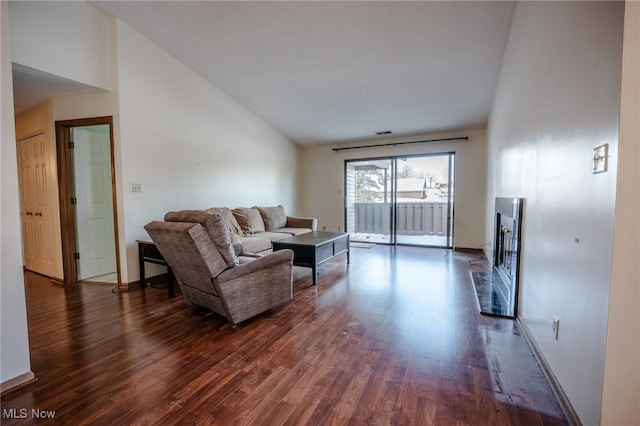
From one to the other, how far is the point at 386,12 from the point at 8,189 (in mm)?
3311

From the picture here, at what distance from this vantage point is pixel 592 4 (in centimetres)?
126

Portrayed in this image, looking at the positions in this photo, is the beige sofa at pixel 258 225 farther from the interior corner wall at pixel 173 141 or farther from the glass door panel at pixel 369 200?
the glass door panel at pixel 369 200

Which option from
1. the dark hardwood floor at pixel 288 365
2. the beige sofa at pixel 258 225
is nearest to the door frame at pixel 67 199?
the dark hardwood floor at pixel 288 365

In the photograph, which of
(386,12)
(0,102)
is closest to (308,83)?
(386,12)

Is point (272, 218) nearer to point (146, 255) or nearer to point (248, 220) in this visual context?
point (248, 220)

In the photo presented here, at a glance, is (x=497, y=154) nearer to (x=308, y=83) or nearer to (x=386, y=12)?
(x=386, y=12)

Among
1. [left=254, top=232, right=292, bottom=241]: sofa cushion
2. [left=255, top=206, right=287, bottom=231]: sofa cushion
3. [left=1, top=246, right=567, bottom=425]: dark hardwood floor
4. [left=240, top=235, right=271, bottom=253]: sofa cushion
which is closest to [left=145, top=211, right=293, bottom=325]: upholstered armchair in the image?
[left=1, top=246, right=567, bottom=425]: dark hardwood floor

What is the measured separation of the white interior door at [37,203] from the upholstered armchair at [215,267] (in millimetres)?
2442

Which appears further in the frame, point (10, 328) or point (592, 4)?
point (10, 328)

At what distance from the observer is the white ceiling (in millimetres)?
2891

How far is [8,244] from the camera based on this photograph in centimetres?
156

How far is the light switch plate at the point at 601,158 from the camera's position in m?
1.08

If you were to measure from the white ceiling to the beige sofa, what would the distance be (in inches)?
77.2

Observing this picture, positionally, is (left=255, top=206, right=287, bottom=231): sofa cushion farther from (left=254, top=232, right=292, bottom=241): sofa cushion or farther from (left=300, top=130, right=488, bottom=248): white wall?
(left=300, top=130, right=488, bottom=248): white wall
